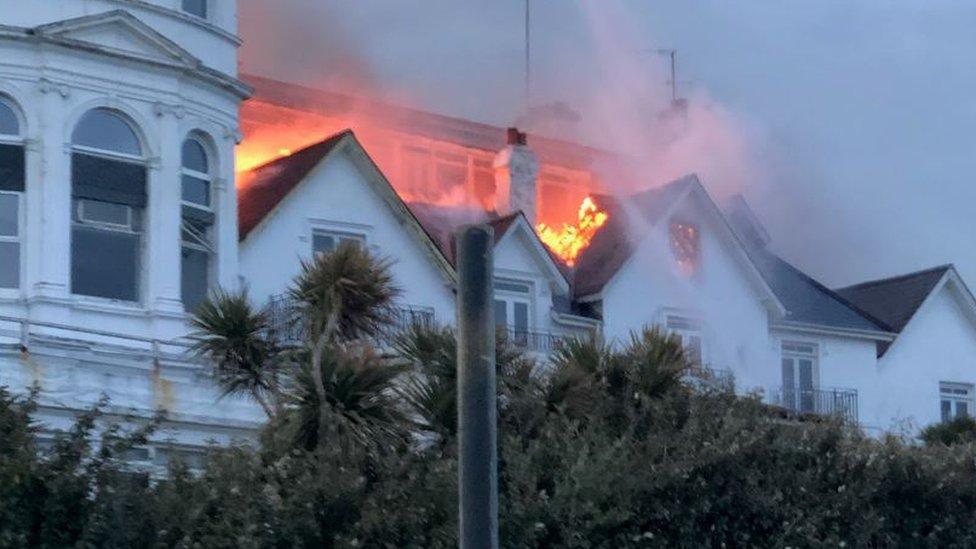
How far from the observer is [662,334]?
20391 millimetres

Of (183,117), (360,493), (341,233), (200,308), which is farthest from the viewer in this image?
(341,233)

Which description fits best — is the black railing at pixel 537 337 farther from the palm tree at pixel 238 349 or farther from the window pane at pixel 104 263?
the palm tree at pixel 238 349

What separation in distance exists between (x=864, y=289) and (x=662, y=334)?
23.8 metres

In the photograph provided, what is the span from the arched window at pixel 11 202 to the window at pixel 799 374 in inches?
711

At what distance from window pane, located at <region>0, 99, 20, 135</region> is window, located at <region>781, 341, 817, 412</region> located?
18.3 meters

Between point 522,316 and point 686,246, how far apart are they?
15.0 feet

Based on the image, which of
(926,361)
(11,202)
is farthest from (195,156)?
(926,361)

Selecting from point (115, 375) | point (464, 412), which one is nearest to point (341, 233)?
point (115, 375)

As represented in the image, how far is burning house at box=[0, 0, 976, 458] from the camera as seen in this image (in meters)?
24.8

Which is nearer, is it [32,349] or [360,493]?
[360,493]

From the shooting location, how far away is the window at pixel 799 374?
3794 cm

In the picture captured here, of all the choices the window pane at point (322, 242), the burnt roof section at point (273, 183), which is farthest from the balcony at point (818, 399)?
the burnt roof section at point (273, 183)

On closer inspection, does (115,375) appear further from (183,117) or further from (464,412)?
(464,412)

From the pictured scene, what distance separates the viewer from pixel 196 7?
90.1 ft
